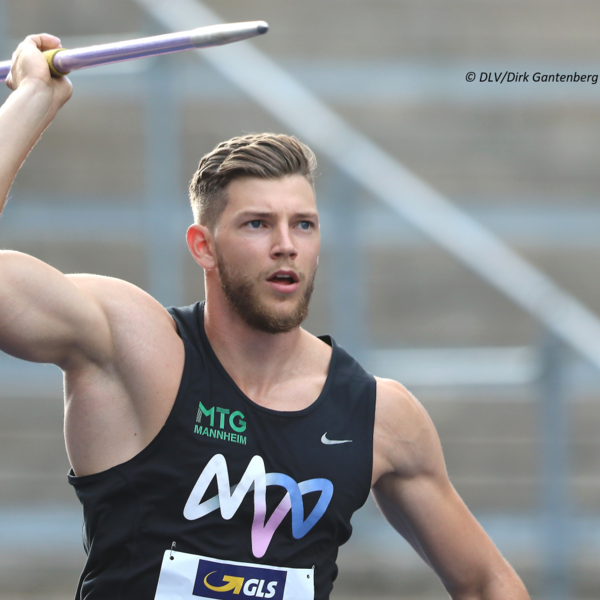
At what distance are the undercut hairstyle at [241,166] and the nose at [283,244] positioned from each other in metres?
0.18

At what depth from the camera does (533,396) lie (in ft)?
13.9

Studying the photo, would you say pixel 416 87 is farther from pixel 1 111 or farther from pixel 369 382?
pixel 1 111

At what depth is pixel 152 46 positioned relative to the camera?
2154mm

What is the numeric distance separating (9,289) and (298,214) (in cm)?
89

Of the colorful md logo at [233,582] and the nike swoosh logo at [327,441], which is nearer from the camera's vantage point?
the colorful md logo at [233,582]

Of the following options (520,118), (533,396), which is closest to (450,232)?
(533,396)

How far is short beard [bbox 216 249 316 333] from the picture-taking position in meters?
2.63

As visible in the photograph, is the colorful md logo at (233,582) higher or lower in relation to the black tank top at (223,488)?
lower

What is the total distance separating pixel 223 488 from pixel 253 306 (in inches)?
21.0

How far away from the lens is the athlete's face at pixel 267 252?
103 inches

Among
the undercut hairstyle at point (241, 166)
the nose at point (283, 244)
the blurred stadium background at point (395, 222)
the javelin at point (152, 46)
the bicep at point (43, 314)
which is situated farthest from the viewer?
the blurred stadium background at point (395, 222)

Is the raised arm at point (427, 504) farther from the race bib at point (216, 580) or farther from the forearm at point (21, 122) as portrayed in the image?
the forearm at point (21, 122)

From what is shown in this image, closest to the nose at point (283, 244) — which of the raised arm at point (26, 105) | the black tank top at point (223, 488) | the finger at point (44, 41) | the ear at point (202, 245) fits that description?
the ear at point (202, 245)

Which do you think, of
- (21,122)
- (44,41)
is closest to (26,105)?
(21,122)
